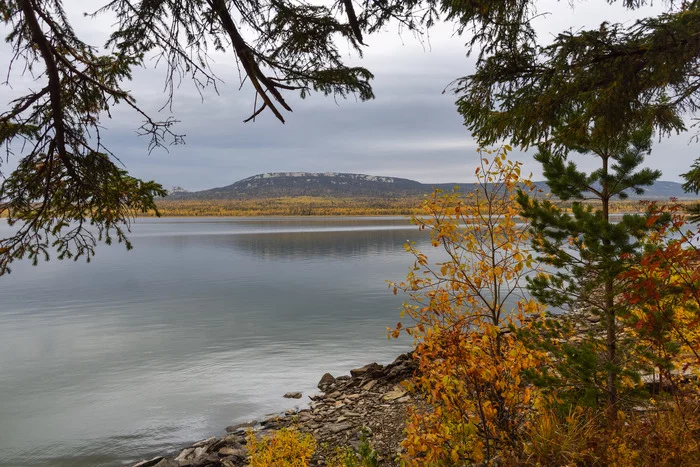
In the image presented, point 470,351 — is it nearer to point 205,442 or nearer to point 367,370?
point 205,442

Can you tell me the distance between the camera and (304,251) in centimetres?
4834

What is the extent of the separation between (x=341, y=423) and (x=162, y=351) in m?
9.51

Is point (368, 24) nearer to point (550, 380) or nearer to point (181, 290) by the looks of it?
point (550, 380)

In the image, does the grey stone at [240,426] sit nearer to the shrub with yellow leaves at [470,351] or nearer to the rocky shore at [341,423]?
the rocky shore at [341,423]

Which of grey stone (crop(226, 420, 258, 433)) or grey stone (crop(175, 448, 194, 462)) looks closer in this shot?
grey stone (crop(175, 448, 194, 462))

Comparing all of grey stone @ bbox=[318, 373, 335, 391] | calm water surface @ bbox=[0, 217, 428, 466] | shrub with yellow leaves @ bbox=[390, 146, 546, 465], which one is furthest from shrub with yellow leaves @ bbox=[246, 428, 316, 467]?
grey stone @ bbox=[318, 373, 335, 391]

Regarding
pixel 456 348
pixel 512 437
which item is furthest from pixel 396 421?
pixel 456 348

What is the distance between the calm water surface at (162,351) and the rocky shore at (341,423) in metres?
0.78

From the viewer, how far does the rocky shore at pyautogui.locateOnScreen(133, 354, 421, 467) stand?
22.5 feet

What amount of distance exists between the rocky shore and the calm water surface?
0.78 m

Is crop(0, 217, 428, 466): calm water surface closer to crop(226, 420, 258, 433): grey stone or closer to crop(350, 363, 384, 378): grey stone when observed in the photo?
crop(226, 420, 258, 433): grey stone

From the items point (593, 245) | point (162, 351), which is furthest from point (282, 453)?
point (162, 351)

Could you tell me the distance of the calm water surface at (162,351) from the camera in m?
9.22

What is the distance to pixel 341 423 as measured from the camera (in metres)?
7.90
